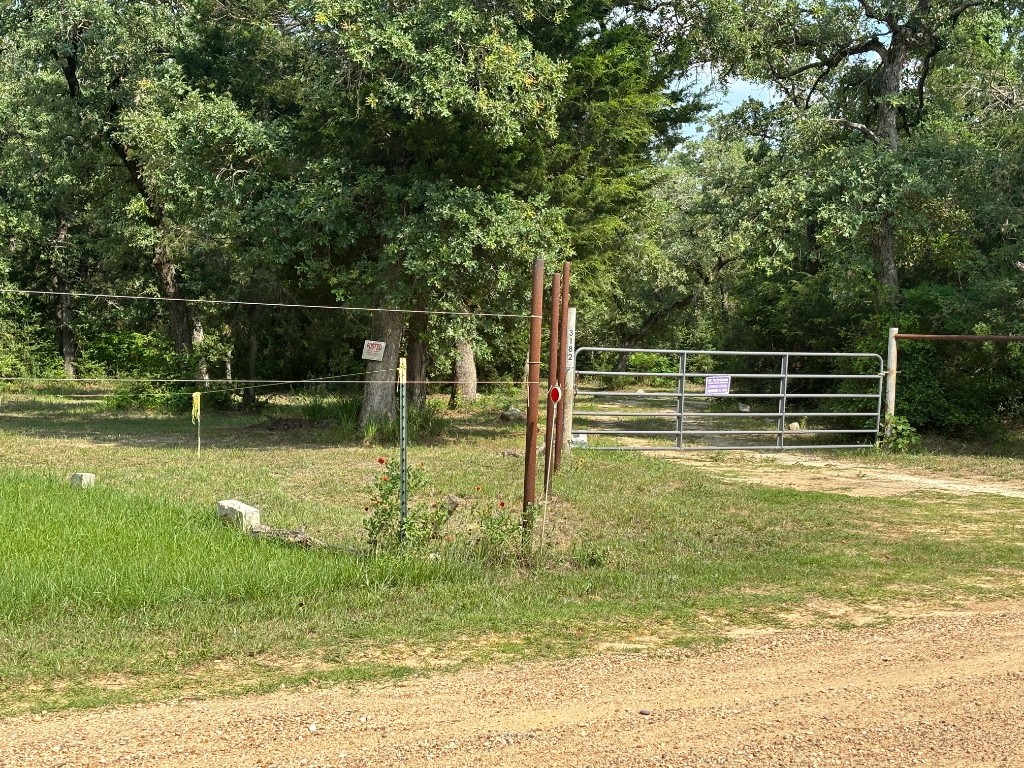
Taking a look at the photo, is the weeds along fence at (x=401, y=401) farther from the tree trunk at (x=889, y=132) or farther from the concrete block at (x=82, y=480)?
the tree trunk at (x=889, y=132)

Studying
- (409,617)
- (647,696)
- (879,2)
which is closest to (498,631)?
(409,617)

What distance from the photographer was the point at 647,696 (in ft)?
16.0

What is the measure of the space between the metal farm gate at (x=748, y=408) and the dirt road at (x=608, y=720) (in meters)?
5.91

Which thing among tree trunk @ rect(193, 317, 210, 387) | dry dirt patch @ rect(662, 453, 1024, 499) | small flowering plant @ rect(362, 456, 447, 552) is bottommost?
dry dirt patch @ rect(662, 453, 1024, 499)

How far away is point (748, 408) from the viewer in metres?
24.3

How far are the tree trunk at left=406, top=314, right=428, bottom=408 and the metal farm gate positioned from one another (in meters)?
2.75

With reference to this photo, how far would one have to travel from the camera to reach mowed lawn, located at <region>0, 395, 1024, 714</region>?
17.8 feet

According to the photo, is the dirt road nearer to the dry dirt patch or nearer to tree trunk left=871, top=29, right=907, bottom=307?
the dry dirt patch

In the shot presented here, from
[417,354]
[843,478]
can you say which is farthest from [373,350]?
[843,478]

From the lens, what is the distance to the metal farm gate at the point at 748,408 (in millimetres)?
14734

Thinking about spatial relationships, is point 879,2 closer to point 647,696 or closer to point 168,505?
point 168,505

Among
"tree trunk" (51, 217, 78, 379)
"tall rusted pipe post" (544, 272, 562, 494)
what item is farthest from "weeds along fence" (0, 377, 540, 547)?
"tree trunk" (51, 217, 78, 379)

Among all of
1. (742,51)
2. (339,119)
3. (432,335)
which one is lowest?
(432,335)

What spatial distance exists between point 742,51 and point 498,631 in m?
15.2
